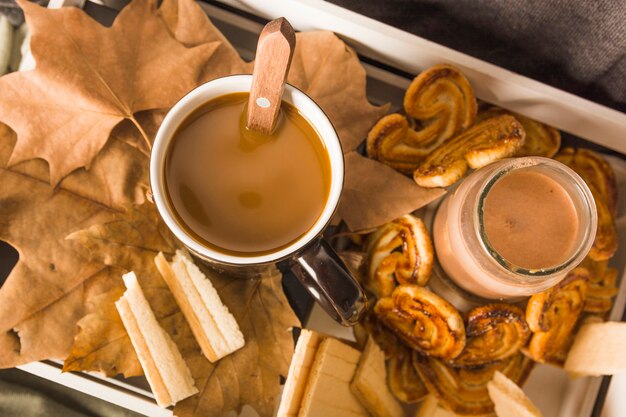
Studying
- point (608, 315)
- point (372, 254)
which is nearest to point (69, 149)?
point (372, 254)

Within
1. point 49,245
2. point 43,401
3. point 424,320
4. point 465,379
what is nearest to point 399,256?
point 424,320

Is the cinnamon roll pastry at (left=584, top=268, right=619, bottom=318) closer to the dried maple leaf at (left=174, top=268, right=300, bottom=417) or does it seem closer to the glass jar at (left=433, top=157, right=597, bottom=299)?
the glass jar at (left=433, top=157, right=597, bottom=299)

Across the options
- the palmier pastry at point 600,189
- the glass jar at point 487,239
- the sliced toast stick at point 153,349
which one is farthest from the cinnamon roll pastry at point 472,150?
the sliced toast stick at point 153,349

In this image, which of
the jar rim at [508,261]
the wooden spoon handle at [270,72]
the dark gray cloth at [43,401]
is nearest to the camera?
the wooden spoon handle at [270,72]

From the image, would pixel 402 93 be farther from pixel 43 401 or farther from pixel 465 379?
pixel 43 401

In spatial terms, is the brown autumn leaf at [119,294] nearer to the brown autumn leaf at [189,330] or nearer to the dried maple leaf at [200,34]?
the brown autumn leaf at [189,330]

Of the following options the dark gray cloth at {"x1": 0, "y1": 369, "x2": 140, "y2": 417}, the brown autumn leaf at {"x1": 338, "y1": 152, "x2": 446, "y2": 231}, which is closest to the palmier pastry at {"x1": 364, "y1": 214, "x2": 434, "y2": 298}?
the brown autumn leaf at {"x1": 338, "y1": 152, "x2": 446, "y2": 231}

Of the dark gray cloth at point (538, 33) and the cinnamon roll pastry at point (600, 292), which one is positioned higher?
the dark gray cloth at point (538, 33)
